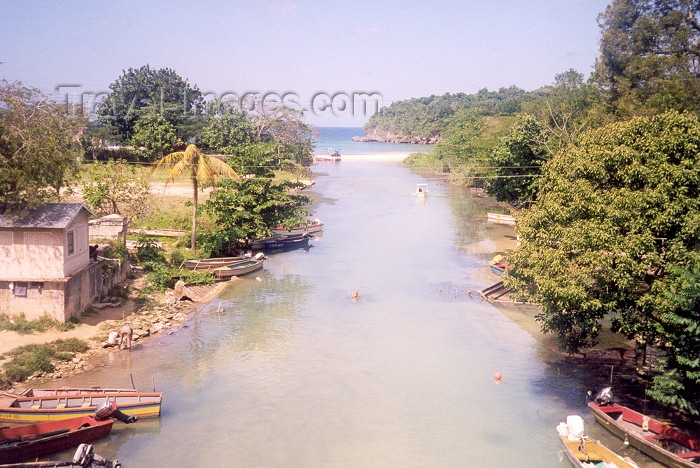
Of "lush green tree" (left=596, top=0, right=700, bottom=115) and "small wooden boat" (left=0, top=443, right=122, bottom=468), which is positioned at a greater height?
"lush green tree" (left=596, top=0, right=700, bottom=115)

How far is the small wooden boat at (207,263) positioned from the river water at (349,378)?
4.89 feet

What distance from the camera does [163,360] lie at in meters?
24.3

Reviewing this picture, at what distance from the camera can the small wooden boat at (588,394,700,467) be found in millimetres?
16391

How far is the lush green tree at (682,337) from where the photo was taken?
16.1 m

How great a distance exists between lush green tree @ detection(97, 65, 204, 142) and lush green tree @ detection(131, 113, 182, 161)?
45.0 inches

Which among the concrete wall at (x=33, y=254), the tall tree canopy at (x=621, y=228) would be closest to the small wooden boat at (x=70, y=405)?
the concrete wall at (x=33, y=254)

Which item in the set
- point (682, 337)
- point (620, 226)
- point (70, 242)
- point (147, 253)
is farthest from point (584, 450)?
point (147, 253)

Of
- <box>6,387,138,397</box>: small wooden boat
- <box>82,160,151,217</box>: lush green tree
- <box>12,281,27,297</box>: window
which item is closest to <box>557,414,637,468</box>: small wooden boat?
<box>6,387,138,397</box>: small wooden boat

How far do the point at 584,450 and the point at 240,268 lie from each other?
24284mm

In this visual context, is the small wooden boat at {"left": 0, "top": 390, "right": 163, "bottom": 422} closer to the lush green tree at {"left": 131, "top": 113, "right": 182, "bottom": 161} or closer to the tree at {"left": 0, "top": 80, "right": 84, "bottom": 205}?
the tree at {"left": 0, "top": 80, "right": 84, "bottom": 205}

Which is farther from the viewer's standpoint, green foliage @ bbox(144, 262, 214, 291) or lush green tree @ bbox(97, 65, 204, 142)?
lush green tree @ bbox(97, 65, 204, 142)

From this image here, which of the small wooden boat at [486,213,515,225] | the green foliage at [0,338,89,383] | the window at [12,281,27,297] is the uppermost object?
the small wooden boat at [486,213,515,225]

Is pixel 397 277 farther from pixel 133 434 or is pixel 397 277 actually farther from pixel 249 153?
pixel 133 434

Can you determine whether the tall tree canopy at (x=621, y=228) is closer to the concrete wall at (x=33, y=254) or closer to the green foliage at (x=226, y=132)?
the concrete wall at (x=33, y=254)
